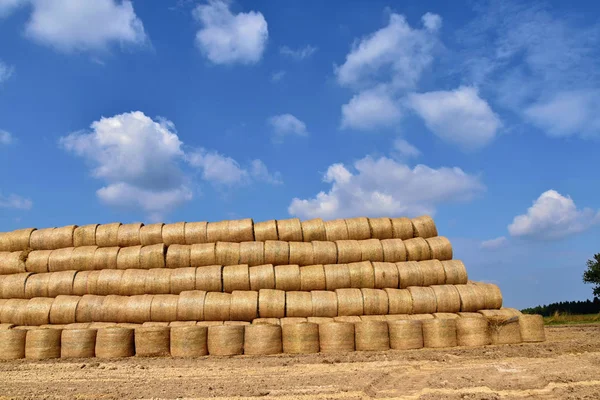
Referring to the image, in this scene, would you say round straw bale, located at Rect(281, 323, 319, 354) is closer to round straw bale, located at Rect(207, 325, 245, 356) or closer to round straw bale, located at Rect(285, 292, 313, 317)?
round straw bale, located at Rect(207, 325, 245, 356)

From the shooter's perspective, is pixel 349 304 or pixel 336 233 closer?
pixel 349 304

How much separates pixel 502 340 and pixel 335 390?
5773 mm

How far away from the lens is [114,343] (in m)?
10.3

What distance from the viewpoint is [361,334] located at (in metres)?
10.5

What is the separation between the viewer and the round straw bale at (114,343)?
1031 centimetres

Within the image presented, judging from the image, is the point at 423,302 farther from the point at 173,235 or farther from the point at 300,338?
the point at 173,235

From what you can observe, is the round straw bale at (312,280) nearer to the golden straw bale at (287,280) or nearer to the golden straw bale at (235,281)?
the golden straw bale at (287,280)

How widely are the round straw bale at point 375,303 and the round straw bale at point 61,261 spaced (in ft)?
23.8

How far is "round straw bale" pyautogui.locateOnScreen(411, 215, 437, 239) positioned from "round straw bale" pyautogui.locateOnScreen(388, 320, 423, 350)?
138 inches

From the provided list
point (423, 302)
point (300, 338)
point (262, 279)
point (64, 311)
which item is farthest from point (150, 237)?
point (423, 302)

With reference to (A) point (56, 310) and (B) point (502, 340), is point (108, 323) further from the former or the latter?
(B) point (502, 340)

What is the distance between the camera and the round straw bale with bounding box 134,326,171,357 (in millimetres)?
10359

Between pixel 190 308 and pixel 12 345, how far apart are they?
3540mm

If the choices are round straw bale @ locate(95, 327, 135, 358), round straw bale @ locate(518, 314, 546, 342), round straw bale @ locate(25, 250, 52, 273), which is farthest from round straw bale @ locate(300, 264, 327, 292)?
round straw bale @ locate(25, 250, 52, 273)
